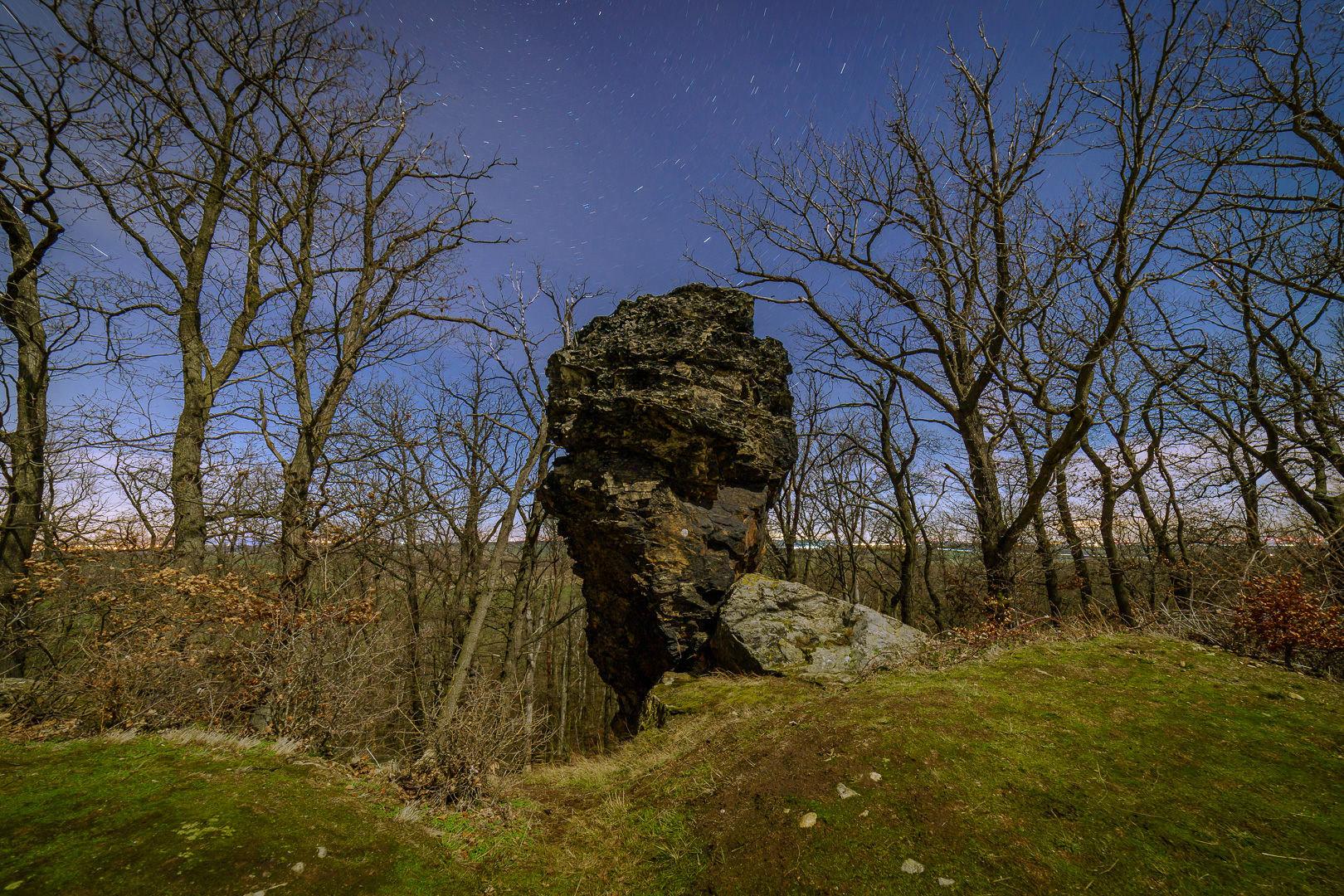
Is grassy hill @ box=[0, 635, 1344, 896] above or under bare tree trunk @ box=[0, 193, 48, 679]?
under

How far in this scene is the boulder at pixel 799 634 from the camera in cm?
628

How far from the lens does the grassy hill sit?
2.09m

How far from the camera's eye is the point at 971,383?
28.2 feet


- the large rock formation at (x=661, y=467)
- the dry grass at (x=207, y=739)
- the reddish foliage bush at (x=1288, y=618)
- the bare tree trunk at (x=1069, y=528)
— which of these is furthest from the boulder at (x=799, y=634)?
the dry grass at (x=207, y=739)

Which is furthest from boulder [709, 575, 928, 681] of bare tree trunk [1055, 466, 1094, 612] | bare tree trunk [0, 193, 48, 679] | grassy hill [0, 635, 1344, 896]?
bare tree trunk [0, 193, 48, 679]

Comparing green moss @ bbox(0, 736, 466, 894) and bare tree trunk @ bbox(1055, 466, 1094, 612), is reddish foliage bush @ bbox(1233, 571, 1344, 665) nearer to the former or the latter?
bare tree trunk @ bbox(1055, 466, 1094, 612)

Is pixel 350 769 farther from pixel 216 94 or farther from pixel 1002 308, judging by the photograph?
pixel 216 94

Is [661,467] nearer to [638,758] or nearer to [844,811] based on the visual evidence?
[638,758]

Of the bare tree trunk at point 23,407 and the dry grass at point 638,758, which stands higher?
the bare tree trunk at point 23,407

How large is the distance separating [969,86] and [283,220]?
11.5 meters

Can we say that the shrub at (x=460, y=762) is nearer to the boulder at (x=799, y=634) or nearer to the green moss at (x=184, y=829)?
the green moss at (x=184, y=829)

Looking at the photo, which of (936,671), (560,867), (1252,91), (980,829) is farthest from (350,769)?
(1252,91)

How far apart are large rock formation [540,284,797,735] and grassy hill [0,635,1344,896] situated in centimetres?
371

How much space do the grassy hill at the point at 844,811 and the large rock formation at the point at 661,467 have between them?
12.2 feet
